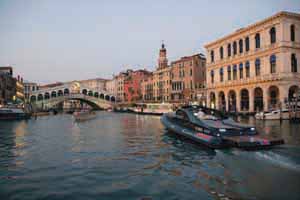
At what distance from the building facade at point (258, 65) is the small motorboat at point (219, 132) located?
15732mm

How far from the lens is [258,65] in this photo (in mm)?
31734

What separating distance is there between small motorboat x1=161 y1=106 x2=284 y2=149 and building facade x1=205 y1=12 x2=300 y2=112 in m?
15.7

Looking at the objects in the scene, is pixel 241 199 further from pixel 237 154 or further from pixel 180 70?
pixel 180 70

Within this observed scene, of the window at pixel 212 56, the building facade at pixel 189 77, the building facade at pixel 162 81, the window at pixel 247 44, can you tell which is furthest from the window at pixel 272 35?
the building facade at pixel 162 81

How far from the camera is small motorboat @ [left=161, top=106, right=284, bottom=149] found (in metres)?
7.66

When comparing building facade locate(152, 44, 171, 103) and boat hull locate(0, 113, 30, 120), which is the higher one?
building facade locate(152, 44, 171, 103)

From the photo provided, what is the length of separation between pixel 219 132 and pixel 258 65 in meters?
26.9

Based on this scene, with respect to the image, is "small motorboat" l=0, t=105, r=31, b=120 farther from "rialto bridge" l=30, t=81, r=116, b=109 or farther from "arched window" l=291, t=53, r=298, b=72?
Result: "arched window" l=291, t=53, r=298, b=72

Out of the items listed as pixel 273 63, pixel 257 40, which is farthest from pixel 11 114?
pixel 273 63

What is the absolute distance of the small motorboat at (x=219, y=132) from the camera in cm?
766

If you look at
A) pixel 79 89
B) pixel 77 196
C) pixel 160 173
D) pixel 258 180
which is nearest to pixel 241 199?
pixel 258 180

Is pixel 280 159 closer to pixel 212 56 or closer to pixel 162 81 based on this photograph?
pixel 212 56

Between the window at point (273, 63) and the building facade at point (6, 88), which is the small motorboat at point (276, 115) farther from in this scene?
the building facade at point (6, 88)

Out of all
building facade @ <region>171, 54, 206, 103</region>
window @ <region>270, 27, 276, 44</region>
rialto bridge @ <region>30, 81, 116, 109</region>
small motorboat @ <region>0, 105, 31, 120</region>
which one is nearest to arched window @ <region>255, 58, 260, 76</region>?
window @ <region>270, 27, 276, 44</region>
